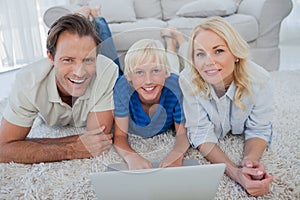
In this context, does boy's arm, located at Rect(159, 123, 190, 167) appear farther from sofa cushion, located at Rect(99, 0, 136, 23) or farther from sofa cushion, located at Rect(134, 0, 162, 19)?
sofa cushion, located at Rect(134, 0, 162, 19)

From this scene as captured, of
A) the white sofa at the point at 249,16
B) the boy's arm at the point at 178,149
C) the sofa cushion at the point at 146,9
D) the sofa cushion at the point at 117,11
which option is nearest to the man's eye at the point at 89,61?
the boy's arm at the point at 178,149

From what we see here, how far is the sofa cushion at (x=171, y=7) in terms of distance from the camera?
2.54 m

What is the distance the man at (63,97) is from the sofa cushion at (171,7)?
1.48m

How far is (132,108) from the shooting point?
1.01 meters

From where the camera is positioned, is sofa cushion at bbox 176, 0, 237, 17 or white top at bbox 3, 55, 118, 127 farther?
sofa cushion at bbox 176, 0, 237, 17

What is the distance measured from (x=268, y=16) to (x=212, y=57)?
1.39 meters

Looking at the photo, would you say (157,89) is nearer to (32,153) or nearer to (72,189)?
(72,189)

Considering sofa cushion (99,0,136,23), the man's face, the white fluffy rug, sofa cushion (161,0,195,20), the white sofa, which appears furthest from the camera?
sofa cushion (161,0,195,20)

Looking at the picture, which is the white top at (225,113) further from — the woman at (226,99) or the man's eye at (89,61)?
the man's eye at (89,61)

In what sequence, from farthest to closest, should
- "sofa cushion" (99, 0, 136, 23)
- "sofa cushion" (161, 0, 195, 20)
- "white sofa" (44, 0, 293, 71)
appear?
"sofa cushion" (161, 0, 195, 20), "sofa cushion" (99, 0, 136, 23), "white sofa" (44, 0, 293, 71)

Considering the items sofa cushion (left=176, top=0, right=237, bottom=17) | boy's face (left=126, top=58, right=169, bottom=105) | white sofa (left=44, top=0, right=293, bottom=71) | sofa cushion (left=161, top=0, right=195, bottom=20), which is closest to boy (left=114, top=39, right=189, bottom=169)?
boy's face (left=126, top=58, right=169, bottom=105)

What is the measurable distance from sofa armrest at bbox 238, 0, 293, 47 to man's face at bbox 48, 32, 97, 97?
1.44 m

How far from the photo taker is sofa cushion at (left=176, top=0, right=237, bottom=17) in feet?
7.07

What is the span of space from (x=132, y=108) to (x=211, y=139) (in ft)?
0.95
